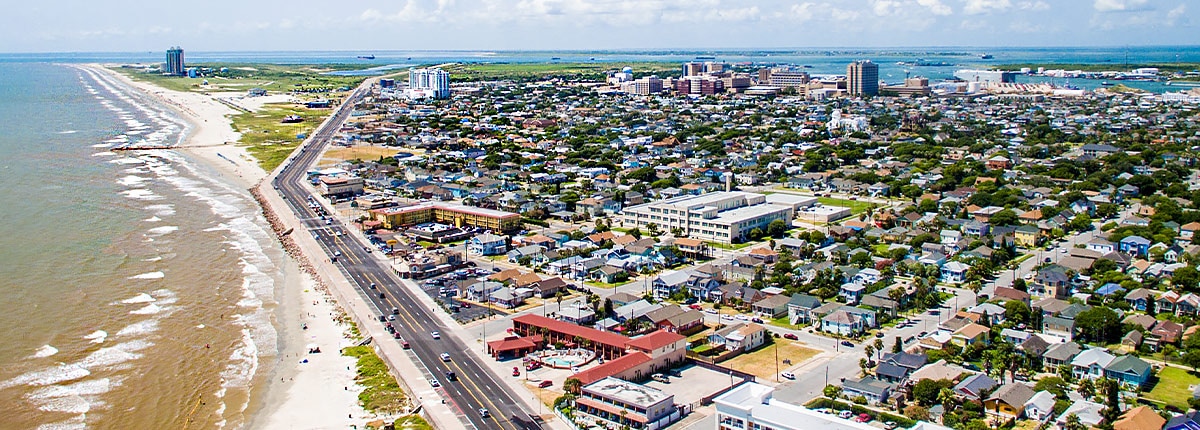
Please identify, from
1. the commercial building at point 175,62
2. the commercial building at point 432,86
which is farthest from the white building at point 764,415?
the commercial building at point 175,62

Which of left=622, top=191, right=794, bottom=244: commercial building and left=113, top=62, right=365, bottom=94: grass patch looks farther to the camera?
left=113, top=62, right=365, bottom=94: grass patch

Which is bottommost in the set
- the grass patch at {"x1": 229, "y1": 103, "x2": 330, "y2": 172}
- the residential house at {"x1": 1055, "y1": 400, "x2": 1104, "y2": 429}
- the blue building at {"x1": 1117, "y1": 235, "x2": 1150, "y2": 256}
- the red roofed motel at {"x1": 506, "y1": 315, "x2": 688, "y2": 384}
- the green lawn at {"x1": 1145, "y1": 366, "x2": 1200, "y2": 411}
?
the green lawn at {"x1": 1145, "y1": 366, "x2": 1200, "y2": 411}

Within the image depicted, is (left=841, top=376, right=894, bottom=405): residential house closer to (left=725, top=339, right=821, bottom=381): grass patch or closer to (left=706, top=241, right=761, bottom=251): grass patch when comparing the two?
(left=725, top=339, right=821, bottom=381): grass patch

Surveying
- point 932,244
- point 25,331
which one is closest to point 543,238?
point 932,244

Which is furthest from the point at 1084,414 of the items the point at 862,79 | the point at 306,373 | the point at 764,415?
the point at 862,79

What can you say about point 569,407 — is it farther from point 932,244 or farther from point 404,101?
point 404,101

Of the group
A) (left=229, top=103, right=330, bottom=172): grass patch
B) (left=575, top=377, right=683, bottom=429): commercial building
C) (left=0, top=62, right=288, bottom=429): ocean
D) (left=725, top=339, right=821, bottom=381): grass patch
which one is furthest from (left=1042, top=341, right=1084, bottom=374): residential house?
(left=229, top=103, right=330, bottom=172): grass patch
